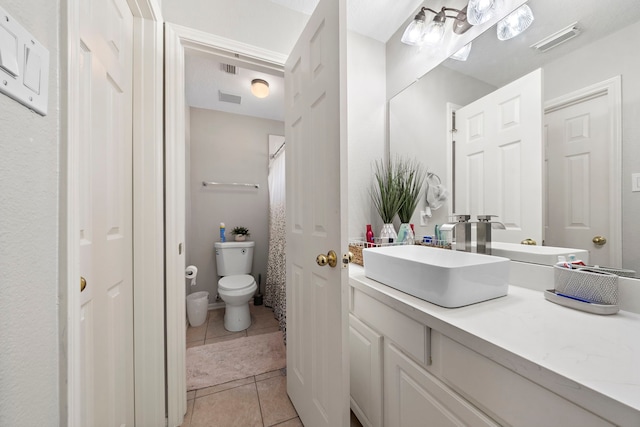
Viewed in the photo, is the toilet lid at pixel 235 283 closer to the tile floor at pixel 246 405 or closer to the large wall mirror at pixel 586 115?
the tile floor at pixel 246 405

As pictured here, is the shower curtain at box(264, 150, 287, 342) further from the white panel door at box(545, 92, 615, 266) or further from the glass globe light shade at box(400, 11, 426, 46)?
the white panel door at box(545, 92, 615, 266)

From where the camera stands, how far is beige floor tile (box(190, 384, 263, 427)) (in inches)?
46.9

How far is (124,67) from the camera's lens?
0.95 m

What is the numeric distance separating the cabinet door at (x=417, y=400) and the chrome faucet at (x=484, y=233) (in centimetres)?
61

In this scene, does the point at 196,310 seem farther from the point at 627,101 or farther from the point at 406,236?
the point at 627,101

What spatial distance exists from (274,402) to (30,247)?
1.42 meters

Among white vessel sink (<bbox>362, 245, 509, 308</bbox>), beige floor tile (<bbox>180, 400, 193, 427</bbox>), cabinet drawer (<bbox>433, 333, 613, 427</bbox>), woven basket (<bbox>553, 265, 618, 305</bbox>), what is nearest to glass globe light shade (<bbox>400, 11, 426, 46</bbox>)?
white vessel sink (<bbox>362, 245, 509, 308</bbox>)

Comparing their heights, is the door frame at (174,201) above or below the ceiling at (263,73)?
below

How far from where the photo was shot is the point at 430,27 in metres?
1.36

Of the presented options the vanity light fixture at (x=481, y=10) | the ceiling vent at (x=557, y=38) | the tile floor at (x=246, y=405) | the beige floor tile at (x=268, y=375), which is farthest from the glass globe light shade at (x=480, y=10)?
the beige floor tile at (x=268, y=375)

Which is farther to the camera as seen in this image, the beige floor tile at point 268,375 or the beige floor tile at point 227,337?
the beige floor tile at point 227,337

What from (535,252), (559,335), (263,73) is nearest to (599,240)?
(535,252)

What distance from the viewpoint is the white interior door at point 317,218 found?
2.67 feet

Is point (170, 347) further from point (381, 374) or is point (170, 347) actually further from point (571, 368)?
point (571, 368)
